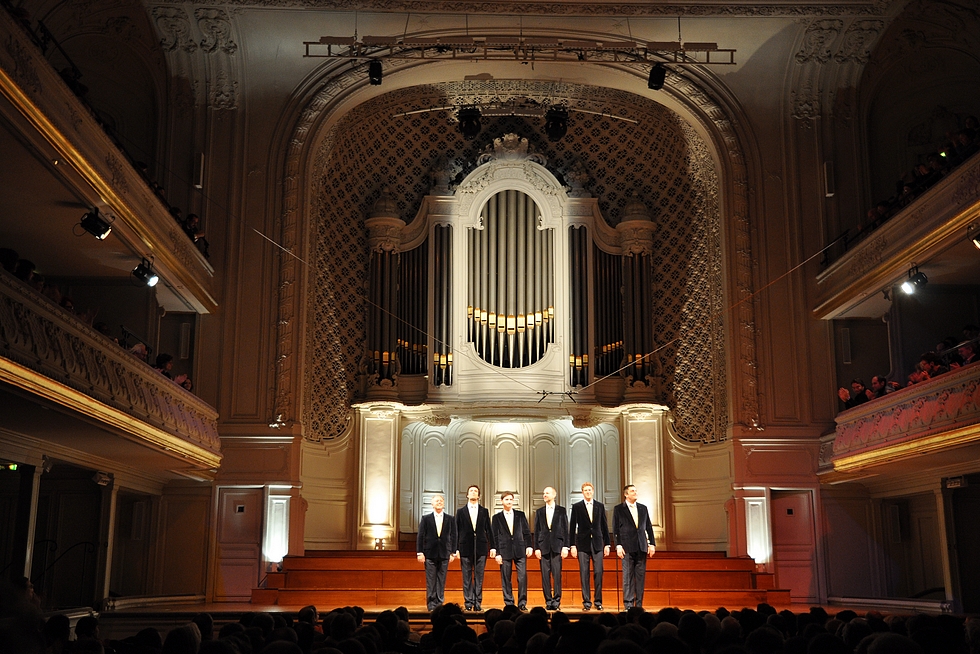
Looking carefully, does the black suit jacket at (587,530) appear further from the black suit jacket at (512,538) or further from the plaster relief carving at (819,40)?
the plaster relief carving at (819,40)

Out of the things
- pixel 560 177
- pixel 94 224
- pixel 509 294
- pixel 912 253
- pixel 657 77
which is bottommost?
pixel 94 224

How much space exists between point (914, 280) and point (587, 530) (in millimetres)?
4468

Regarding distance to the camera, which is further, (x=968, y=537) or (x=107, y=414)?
(x=968, y=537)

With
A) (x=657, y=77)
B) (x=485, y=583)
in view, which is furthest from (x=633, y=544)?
(x=657, y=77)

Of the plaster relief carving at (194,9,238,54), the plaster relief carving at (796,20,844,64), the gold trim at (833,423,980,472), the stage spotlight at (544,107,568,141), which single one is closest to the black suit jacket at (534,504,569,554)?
the gold trim at (833,423,980,472)

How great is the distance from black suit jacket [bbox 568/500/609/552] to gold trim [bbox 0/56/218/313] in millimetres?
5244

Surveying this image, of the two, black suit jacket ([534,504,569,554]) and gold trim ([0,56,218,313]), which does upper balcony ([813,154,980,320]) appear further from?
gold trim ([0,56,218,313])

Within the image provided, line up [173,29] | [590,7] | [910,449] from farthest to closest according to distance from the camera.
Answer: [173,29] < [590,7] < [910,449]

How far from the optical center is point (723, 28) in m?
13.5

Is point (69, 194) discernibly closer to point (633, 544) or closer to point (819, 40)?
point (633, 544)

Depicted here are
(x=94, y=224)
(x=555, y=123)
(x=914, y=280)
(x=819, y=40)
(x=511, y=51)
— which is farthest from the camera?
(x=555, y=123)

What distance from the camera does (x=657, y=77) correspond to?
13.2 meters

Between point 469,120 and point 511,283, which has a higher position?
point 469,120

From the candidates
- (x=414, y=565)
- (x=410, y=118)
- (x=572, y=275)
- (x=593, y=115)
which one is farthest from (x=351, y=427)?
(x=593, y=115)
